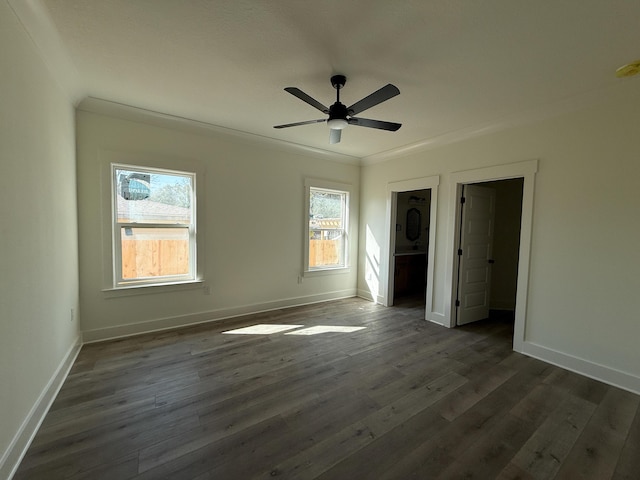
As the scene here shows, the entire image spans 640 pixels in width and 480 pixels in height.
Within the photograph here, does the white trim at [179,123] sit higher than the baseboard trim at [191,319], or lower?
higher

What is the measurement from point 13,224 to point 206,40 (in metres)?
1.70

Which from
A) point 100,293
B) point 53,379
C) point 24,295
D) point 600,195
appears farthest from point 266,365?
point 600,195

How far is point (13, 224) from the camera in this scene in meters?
1.60

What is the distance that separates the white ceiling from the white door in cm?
124

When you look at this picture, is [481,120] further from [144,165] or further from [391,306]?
[144,165]

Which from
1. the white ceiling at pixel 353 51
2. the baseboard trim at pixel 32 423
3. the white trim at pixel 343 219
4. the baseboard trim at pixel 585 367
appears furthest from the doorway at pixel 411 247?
the baseboard trim at pixel 32 423

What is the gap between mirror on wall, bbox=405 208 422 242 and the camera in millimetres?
6316

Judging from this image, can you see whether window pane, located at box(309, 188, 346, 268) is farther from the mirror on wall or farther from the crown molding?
the mirror on wall

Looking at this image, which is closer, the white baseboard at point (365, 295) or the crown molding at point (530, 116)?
the crown molding at point (530, 116)

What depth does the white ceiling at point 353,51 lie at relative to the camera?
1.69 metres

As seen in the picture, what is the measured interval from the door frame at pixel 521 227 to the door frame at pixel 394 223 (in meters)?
0.24

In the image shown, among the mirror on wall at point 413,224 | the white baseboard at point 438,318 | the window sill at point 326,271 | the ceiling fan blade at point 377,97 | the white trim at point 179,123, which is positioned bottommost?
the white baseboard at point 438,318

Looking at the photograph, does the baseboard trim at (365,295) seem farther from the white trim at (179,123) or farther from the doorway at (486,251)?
the white trim at (179,123)

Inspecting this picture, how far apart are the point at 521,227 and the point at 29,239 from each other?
173 inches
